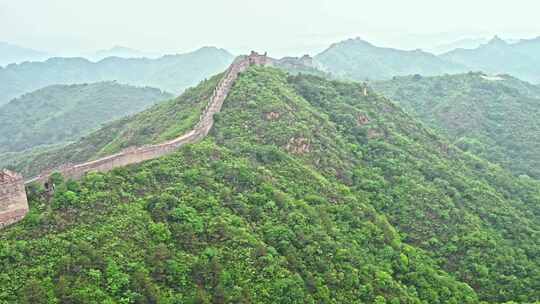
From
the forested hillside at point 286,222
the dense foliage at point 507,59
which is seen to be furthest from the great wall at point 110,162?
the dense foliage at point 507,59

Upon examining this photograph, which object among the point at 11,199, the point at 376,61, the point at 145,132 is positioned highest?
the point at 376,61

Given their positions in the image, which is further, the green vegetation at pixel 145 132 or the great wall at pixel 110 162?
the green vegetation at pixel 145 132

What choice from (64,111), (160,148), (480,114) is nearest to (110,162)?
(160,148)

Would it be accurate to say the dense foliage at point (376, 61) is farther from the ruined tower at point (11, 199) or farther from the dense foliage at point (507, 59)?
the ruined tower at point (11, 199)

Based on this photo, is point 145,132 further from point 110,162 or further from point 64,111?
point 64,111

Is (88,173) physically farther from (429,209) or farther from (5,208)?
(429,209)
